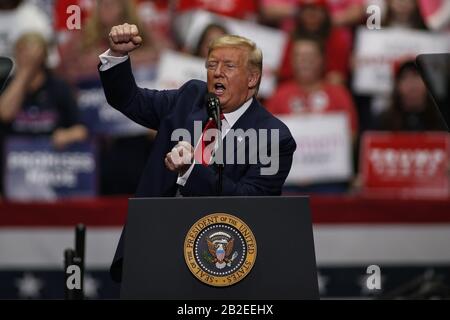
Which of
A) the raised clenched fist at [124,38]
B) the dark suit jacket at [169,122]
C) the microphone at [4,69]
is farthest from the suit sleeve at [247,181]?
the microphone at [4,69]

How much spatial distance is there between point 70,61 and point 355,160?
5.29 ft

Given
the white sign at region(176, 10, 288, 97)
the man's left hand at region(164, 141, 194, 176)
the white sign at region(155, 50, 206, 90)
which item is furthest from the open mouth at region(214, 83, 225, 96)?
the white sign at region(176, 10, 288, 97)

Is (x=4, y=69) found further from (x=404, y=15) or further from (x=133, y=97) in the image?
(x=404, y=15)

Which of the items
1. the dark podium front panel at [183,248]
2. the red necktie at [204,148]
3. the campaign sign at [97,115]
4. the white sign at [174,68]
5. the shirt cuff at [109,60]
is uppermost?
the white sign at [174,68]

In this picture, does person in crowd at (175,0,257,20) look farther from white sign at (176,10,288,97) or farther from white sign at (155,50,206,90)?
white sign at (155,50,206,90)

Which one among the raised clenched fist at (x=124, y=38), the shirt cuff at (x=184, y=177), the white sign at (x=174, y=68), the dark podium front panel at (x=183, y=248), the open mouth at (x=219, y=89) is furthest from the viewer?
the white sign at (x=174, y=68)

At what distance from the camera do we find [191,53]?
5570 millimetres

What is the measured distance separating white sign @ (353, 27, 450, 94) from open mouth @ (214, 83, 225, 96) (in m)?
2.62

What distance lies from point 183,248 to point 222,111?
0.56 metres

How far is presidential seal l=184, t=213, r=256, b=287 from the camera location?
9.23ft

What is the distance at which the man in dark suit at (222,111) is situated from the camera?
123 inches

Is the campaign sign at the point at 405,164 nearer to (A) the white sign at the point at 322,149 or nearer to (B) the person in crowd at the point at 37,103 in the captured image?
(A) the white sign at the point at 322,149

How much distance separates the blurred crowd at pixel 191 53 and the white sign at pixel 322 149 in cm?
4
